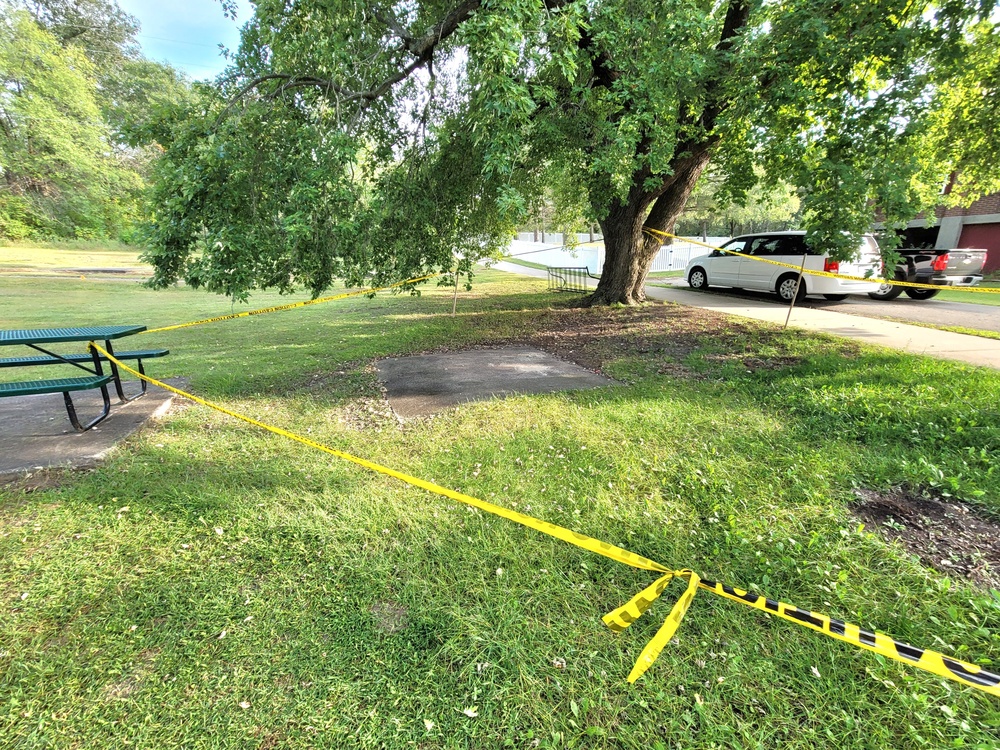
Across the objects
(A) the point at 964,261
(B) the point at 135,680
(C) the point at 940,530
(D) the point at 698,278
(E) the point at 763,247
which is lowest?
(B) the point at 135,680

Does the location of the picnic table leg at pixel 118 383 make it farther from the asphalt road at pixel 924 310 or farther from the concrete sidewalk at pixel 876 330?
the asphalt road at pixel 924 310

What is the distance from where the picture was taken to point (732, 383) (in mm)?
5527

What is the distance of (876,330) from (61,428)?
38.2ft

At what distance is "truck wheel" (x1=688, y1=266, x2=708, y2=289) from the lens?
14.9 metres

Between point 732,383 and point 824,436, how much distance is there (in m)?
1.52

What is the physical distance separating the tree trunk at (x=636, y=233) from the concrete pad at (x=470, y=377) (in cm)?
421

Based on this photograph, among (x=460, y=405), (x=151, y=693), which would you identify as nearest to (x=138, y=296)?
(x=460, y=405)

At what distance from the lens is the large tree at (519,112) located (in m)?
4.98

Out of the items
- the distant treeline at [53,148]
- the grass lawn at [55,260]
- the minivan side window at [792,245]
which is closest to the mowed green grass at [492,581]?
the minivan side window at [792,245]

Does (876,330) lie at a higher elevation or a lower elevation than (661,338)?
higher

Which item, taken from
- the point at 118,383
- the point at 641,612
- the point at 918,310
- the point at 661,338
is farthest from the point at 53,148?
the point at 918,310

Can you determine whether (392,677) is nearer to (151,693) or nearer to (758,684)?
(151,693)

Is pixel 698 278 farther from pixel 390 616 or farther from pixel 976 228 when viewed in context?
pixel 390 616

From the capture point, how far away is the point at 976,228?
61.1 ft
